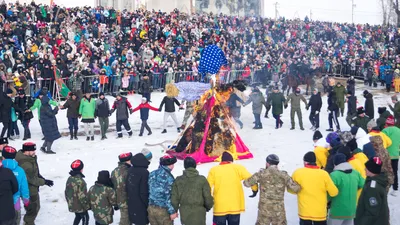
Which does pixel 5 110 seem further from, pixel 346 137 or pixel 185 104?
pixel 346 137

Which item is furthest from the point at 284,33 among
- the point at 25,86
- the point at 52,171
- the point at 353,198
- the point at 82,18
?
the point at 353,198

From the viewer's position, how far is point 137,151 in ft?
41.7

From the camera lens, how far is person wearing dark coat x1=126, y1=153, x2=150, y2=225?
6.53 m

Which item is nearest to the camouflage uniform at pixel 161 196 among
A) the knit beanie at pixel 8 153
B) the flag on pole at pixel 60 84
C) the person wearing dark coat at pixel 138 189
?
the person wearing dark coat at pixel 138 189

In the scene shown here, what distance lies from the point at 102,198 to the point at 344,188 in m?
3.25

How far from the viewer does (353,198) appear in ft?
21.6

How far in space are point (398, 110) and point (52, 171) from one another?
818 cm

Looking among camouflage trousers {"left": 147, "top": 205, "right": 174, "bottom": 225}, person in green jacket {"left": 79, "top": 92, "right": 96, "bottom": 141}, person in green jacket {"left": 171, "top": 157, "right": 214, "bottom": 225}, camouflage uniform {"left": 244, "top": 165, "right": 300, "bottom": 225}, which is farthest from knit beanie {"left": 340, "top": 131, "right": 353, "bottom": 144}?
person in green jacket {"left": 79, "top": 92, "right": 96, "bottom": 141}

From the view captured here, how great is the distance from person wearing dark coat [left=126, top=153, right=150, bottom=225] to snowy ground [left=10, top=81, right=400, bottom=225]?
1.29m

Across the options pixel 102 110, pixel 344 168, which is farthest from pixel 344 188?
pixel 102 110

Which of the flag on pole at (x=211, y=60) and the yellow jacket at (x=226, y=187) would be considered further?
the flag on pole at (x=211, y=60)

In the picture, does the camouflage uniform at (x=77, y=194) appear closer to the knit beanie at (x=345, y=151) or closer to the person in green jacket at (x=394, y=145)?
the knit beanie at (x=345, y=151)

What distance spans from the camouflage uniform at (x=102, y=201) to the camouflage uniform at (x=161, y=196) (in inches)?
24.3

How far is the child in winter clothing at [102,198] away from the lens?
6.68 metres
